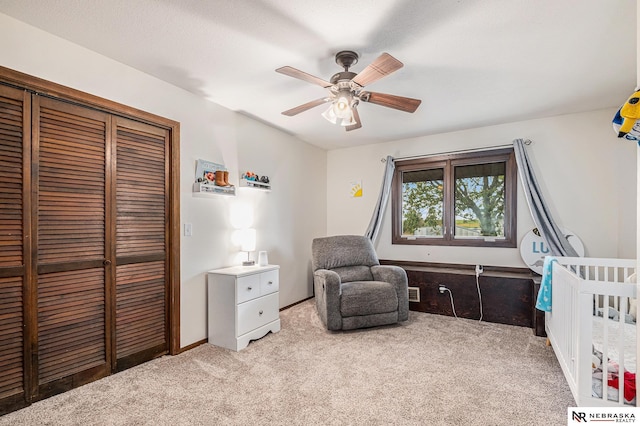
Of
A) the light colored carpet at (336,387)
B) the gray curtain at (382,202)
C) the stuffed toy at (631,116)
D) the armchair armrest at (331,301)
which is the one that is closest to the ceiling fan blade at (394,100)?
the stuffed toy at (631,116)

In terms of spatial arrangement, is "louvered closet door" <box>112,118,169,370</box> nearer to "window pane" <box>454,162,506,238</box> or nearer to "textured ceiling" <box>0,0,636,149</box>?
"textured ceiling" <box>0,0,636,149</box>

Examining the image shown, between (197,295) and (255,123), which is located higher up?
(255,123)

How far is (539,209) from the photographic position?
3.42 meters

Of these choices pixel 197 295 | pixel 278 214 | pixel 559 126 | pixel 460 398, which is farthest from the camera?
pixel 278 214

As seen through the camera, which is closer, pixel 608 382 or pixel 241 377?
pixel 608 382

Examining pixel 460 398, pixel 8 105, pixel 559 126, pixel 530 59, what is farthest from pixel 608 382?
pixel 8 105

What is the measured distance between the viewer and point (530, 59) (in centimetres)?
229

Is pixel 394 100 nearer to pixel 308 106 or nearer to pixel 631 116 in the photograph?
pixel 308 106

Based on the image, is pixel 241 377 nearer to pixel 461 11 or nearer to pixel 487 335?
pixel 487 335

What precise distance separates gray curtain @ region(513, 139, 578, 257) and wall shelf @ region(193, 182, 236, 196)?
127 inches

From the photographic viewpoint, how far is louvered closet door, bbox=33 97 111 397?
198cm

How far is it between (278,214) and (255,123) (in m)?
1.14

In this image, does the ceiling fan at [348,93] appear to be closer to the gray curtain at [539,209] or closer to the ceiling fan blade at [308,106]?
the ceiling fan blade at [308,106]

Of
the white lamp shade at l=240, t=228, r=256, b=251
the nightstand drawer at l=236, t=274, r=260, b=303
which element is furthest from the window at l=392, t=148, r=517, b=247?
the nightstand drawer at l=236, t=274, r=260, b=303
